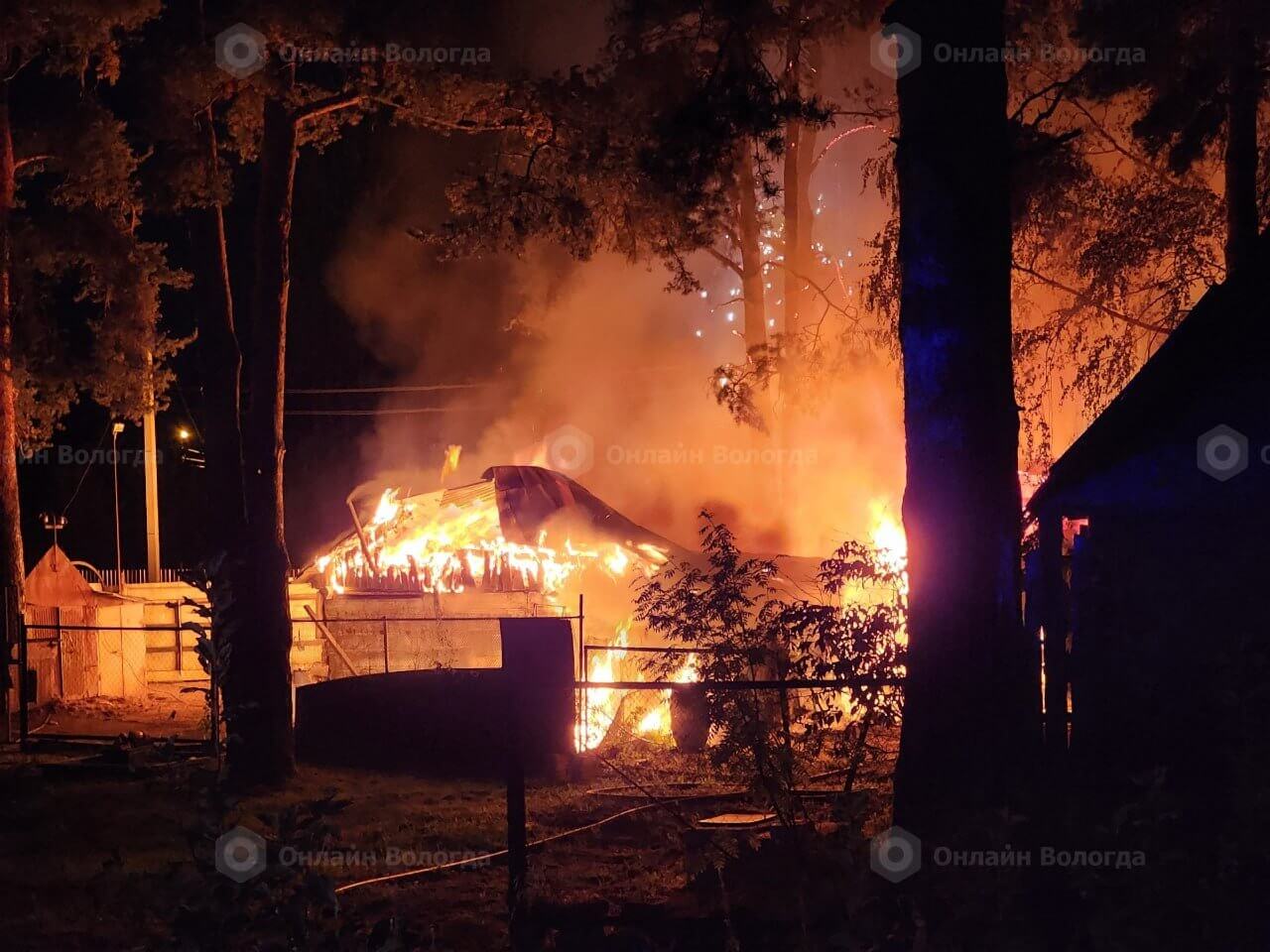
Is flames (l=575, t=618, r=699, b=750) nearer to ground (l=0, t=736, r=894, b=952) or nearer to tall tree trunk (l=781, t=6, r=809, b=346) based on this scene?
ground (l=0, t=736, r=894, b=952)

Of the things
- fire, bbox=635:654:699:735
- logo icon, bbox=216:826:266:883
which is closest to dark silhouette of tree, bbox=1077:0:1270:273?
fire, bbox=635:654:699:735

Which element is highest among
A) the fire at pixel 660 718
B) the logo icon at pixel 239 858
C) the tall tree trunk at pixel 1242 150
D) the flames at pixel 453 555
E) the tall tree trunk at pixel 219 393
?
the tall tree trunk at pixel 1242 150

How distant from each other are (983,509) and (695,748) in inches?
302

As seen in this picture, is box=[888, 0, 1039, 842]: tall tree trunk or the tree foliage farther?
the tree foliage

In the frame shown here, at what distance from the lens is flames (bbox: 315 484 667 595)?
20.1 metres

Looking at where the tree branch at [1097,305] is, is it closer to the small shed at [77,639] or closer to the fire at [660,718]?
the fire at [660,718]

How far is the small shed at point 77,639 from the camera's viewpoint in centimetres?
1991

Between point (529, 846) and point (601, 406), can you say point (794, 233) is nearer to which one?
point (601, 406)

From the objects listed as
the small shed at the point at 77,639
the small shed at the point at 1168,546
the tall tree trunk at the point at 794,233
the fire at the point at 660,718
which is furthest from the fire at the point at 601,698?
the tall tree trunk at the point at 794,233

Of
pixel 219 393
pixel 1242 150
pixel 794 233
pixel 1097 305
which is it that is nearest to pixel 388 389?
pixel 794 233

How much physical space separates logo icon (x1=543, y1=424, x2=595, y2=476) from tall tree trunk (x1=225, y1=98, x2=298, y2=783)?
25481mm

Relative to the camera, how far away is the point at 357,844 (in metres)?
9.81

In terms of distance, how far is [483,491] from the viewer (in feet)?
68.5

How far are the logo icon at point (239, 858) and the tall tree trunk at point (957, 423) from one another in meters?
4.15
